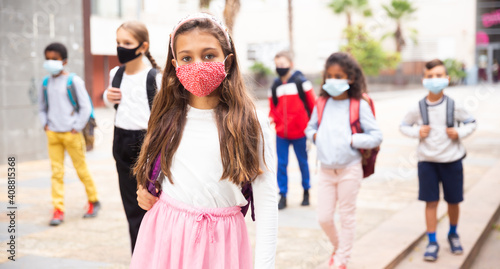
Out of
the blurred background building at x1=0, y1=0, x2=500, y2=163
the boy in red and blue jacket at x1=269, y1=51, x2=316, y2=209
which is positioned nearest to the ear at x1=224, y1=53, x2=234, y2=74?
the boy in red and blue jacket at x1=269, y1=51, x2=316, y2=209

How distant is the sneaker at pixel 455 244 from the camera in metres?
5.11

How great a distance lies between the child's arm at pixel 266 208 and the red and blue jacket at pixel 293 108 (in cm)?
442

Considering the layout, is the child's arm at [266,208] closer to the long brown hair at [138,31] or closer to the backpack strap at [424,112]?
the long brown hair at [138,31]

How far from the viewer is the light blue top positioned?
436cm

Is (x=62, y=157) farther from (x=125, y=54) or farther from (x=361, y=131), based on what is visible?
(x=361, y=131)

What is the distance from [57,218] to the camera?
5.83m

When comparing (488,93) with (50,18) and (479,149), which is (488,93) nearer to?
(479,149)

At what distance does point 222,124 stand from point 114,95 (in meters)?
2.07

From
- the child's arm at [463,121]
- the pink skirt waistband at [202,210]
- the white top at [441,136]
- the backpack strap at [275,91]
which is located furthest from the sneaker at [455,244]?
the pink skirt waistband at [202,210]

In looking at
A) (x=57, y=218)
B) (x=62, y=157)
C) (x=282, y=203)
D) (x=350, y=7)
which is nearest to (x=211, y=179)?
(x=57, y=218)

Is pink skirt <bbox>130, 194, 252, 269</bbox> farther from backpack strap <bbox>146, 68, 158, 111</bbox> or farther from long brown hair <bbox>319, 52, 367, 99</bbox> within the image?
long brown hair <bbox>319, 52, 367, 99</bbox>

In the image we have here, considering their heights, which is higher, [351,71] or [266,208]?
[351,71]

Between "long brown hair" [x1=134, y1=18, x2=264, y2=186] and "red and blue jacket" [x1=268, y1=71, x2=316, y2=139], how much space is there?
4342 millimetres

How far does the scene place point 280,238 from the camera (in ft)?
17.6
